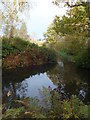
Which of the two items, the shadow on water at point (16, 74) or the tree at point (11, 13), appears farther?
the tree at point (11, 13)

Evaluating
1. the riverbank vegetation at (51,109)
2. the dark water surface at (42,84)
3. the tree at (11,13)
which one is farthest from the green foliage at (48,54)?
the riverbank vegetation at (51,109)

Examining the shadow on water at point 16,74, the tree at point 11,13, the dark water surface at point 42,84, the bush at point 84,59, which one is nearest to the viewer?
the dark water surface at point 42,84

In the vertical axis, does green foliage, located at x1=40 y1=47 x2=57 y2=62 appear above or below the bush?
above

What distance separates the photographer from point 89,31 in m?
15.0

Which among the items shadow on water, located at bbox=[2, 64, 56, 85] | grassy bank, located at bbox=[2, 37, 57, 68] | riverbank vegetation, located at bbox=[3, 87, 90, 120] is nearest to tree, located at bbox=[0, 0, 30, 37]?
grassy bank, located at bbox=[2, 37, 57, 68]

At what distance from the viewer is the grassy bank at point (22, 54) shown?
20641mm

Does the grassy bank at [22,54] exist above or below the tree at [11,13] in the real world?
below

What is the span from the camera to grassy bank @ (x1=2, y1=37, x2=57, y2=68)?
20641 millimetres

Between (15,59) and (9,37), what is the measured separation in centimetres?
378

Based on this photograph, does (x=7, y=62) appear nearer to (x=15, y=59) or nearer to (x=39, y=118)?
(x=15, y=59)

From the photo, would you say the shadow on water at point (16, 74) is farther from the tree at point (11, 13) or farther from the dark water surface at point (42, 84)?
the tree at point (11, 13)

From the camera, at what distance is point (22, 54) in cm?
2209

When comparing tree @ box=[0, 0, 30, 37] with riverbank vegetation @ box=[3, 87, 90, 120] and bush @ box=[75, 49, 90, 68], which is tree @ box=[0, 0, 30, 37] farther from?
riverbank vegetation @ box=[3, 87, 90, 120]

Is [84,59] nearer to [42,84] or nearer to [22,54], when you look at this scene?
[22,54]
